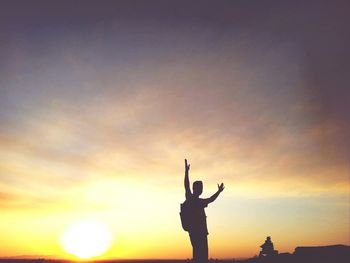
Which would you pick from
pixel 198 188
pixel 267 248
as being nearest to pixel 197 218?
pixel 198 188

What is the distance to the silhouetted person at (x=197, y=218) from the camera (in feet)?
30.0

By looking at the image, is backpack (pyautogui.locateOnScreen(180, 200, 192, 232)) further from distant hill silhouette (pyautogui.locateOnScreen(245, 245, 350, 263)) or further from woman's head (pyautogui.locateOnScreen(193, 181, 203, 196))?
distant hill silhouette (pyautogui.locateOnScreen(245, 245, 350, 263))

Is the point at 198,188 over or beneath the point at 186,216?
over

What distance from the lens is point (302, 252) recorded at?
44.2 feet

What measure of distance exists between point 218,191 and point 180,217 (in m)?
1.10

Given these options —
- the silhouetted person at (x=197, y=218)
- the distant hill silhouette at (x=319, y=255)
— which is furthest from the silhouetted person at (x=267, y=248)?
the silhouetted person at (x=197, y=218)

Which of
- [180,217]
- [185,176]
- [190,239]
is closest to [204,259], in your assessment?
[190,239]

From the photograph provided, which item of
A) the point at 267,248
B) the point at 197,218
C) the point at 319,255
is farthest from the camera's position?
the point at 267,248

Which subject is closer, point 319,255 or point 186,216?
point 186,216

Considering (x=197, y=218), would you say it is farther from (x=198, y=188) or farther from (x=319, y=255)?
(x=319, y=255)

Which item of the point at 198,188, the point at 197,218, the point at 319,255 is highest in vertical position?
the point at 198,188

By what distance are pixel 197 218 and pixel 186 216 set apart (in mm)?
269

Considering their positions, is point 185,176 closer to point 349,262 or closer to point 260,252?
point 349,262

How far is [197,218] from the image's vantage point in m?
9.12
